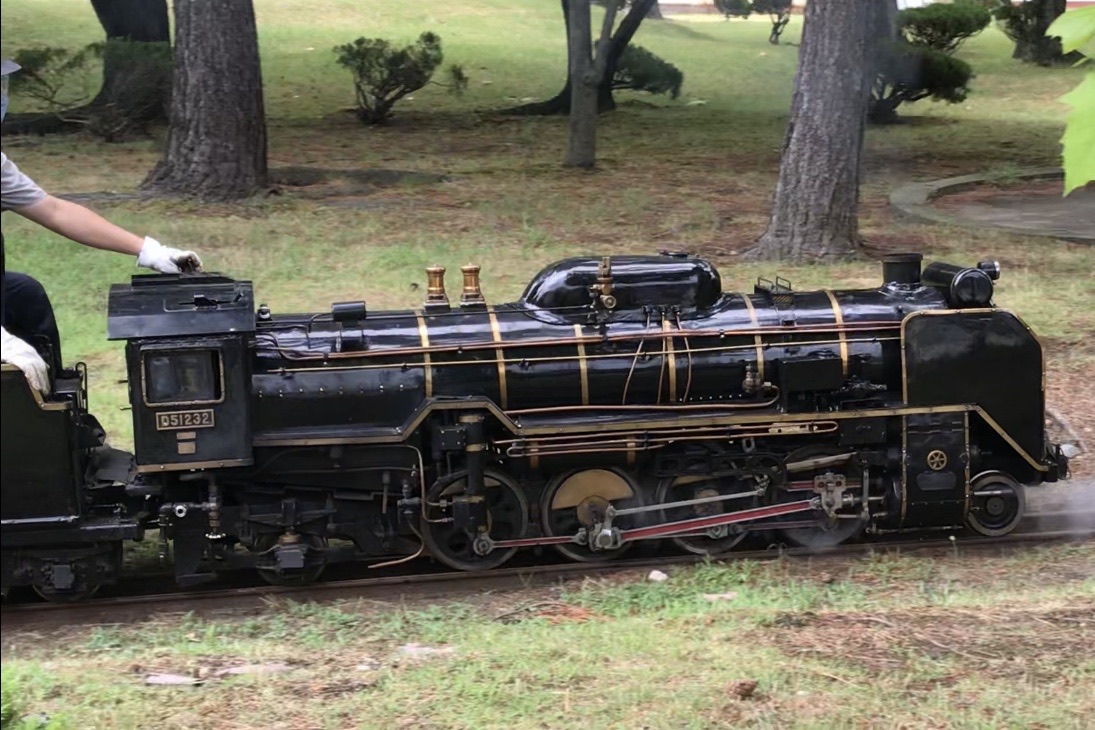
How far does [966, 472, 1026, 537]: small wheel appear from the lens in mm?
7203

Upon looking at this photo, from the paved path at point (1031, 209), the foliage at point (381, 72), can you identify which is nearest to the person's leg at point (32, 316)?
the paved path at point (1031, 209)

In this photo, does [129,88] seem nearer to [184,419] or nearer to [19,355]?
[184,419]

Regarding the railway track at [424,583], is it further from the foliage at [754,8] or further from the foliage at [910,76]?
the foliage at [754,8]

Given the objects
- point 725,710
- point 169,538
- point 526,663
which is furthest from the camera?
point 169,538

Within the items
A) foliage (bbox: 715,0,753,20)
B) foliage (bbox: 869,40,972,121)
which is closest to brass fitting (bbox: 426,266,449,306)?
foliage (bbox: 869,40,972,121)

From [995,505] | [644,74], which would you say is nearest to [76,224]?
[995,505]

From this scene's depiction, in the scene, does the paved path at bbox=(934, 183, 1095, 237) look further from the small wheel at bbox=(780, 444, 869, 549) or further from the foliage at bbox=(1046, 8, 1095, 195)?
the foliage at bbox=(1046, 8, 1095, 195)

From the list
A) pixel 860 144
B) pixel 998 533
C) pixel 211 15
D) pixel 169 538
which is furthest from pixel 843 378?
pixel 211 15

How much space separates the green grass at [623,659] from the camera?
4.34 m

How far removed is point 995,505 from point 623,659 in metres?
3.29

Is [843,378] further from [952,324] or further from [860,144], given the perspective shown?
[860,144]

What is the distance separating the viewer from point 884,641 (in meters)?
5.09

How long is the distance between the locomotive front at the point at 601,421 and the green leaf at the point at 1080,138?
473 centimetres

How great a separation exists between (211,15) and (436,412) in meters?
9.64
